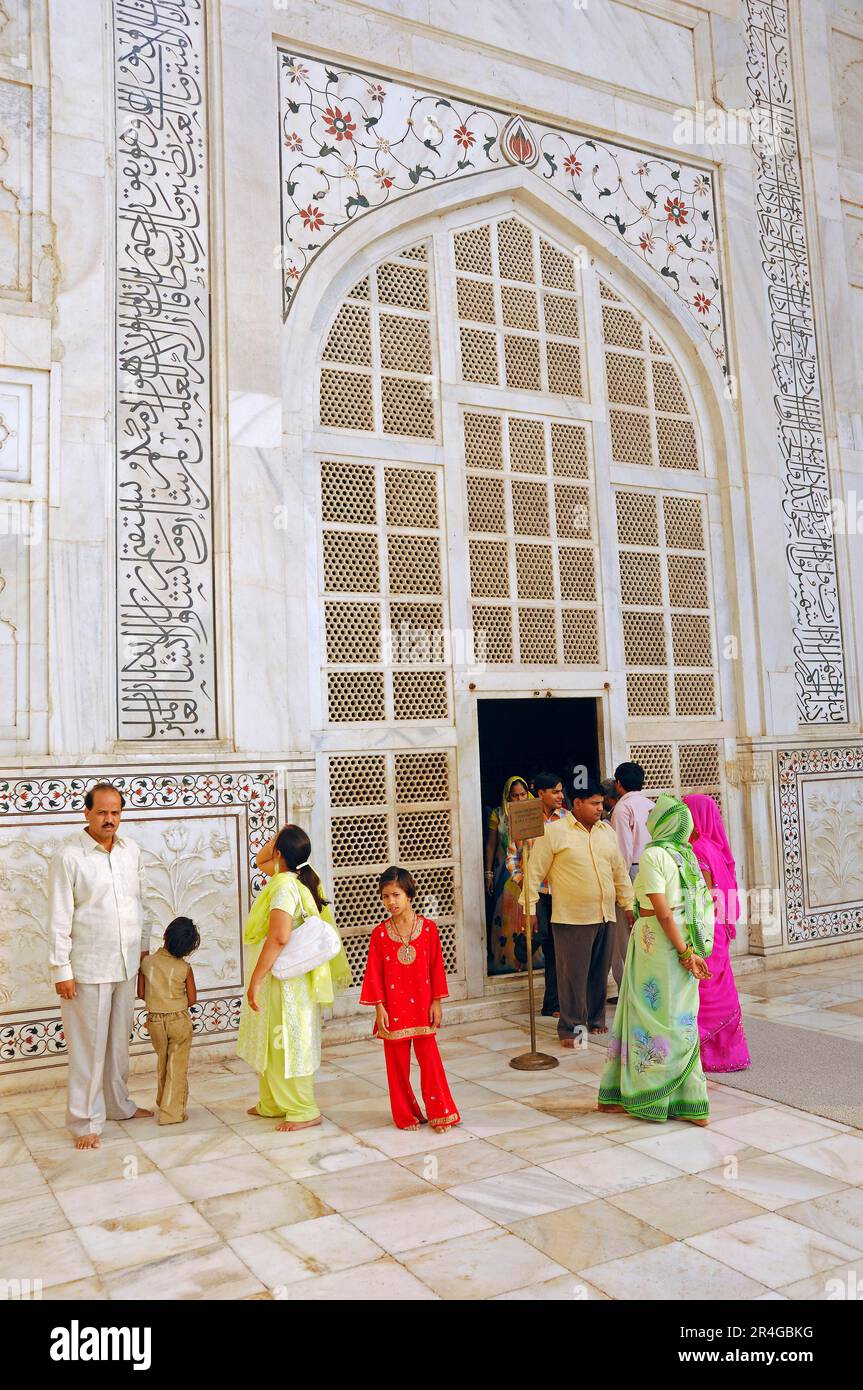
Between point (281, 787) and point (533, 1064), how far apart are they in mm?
1612

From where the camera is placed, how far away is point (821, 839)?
6.67 metres

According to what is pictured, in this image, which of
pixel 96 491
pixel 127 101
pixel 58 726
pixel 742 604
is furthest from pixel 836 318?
pixel 58 726

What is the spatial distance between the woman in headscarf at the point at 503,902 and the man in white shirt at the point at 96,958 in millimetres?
2283

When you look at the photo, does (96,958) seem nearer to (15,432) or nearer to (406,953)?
(406,953)

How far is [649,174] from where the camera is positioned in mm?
6535

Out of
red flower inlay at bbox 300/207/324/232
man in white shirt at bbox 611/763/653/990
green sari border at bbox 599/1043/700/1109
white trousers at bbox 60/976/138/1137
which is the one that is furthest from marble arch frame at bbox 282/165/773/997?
green sari border at bbox 599/1043/700/1109

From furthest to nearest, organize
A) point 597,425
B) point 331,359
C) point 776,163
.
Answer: point 776,163 → point 597,425 → point 331,359

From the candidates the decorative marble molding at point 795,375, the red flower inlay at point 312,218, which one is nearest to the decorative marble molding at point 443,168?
the red flower inlay at point 312,218

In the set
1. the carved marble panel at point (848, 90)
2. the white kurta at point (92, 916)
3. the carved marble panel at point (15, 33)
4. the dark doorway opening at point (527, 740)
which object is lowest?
the white kurta at point (92, 916)

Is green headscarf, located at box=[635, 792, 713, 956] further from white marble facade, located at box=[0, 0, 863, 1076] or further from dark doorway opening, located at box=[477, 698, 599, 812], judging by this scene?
dark doorway opening, located at box=[477, 698, 599, 812]

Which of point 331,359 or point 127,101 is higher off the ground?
point 127,101

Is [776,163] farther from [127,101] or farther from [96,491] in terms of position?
[96,491]

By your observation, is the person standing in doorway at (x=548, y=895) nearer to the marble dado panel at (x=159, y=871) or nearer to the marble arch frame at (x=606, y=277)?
the marble dado panel at (x=159, y=871)

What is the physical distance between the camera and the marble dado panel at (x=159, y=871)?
429 cm
